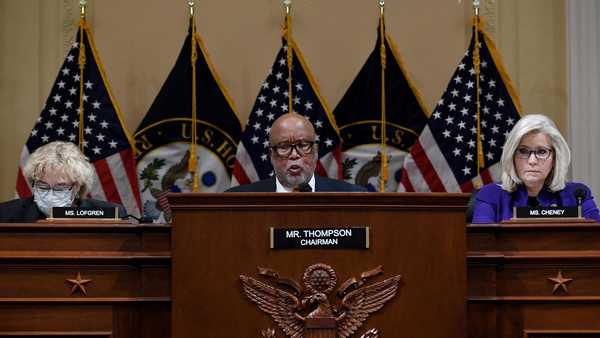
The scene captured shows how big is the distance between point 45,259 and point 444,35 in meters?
4.41

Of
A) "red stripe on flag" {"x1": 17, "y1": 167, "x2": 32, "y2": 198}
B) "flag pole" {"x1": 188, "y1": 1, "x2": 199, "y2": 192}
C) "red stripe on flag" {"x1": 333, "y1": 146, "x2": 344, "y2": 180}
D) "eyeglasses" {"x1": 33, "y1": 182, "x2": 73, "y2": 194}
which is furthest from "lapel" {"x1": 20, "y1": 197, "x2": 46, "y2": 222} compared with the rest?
"red stripe on flag" {"x1": 333, "y1": 146, "x2": 344, "y2": 180}

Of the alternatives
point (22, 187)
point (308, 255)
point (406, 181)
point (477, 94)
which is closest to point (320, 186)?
point (406, 181)

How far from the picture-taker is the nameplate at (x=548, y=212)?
3.80 meters

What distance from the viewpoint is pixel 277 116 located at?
6.96 metres

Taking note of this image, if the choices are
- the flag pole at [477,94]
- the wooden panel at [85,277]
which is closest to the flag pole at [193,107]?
the flag pole at [477,94]

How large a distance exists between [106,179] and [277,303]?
377 cm

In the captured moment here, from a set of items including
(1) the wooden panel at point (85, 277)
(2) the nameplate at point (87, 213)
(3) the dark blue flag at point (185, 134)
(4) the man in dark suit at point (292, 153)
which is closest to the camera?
(1) the wooden panel at point (85, 277)

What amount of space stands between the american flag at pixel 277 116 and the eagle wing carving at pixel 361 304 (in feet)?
11.4

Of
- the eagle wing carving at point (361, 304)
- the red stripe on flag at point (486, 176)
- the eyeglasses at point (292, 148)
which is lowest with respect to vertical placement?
the eagle wing carving at point (361, 304)

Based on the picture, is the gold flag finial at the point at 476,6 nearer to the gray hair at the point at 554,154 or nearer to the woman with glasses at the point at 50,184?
the gray hair at the point at 554,154

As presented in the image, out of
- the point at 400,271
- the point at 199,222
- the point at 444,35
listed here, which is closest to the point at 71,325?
the point at 199,222

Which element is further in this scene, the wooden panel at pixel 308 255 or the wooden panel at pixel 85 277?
the wooden panel at pixel 85 277

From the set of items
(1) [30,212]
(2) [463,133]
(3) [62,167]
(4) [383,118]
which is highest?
(4) [383,118]

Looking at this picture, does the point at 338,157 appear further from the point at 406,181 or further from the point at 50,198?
the point at 50,198
